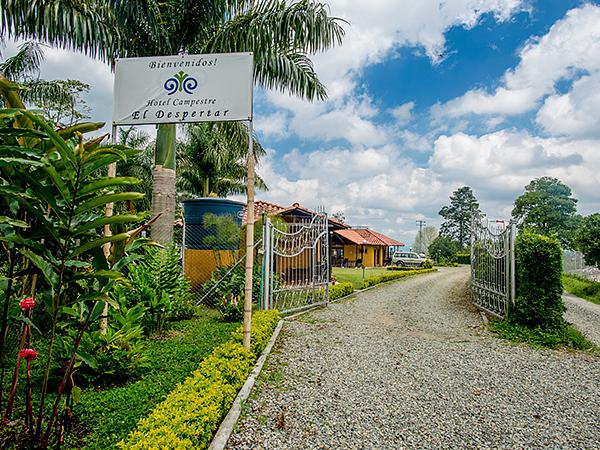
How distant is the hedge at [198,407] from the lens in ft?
7.74

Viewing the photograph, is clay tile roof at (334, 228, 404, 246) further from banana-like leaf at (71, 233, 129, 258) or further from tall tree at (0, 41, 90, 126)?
banana-like leaf at (71, 233, 129, 258)

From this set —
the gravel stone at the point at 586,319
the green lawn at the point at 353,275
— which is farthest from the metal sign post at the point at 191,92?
the green lawn at the point at 353,275

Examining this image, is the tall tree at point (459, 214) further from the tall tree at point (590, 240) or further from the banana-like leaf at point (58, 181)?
the banana-like leaf at point (58, 181)

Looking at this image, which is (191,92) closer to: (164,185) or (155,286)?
(155,286)

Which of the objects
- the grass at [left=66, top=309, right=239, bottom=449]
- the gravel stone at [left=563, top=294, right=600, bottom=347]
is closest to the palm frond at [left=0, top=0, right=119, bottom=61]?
the grass at [left=66, top=309, right=239, bottom=449]

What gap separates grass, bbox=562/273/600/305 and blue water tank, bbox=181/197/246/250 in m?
12.5

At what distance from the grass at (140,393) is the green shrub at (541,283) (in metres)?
5.15

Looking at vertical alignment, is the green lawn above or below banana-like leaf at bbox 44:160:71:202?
below

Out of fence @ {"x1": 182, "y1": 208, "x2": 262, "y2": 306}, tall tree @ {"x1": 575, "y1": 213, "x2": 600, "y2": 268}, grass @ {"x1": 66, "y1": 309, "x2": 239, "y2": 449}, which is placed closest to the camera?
grass @ {"x1": 66, "y1": 309, "x2": 239, "y2": 449}

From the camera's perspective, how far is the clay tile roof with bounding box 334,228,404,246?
3320 centimetres

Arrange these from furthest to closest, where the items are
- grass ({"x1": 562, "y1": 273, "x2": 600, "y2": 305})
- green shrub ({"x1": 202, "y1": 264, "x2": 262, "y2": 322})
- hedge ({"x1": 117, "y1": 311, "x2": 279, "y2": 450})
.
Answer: grass ({"x1": 562, "y1": 273, "x2": 600, "y2": 305}) < green shrub ({"x1": 202, "y1": 264, "x2": 262, "y2": 322}) < hedge ({"x1": 117, "y1": 311, "x2": 279, "y2": 450})

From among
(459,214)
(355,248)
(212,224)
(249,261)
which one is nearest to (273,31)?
(212,224)

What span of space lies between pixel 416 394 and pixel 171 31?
26.2 ft

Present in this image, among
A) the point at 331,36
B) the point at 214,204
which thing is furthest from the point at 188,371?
the point at 331,36
